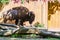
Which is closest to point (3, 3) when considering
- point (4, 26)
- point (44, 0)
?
point (4, 26)

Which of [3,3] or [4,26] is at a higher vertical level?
[3,3]

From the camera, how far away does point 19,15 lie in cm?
166

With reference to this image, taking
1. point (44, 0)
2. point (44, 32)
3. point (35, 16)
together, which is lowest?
point (44, 32)

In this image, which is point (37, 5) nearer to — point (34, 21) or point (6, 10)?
point (34, 21)

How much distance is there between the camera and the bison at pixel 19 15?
166cm

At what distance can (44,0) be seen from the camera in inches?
65.2

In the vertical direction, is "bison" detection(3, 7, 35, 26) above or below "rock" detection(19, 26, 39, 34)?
above

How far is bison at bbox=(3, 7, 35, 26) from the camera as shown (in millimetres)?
1656

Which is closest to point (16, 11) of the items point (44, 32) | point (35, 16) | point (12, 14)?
point (12, 14)

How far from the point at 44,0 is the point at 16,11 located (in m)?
0.21

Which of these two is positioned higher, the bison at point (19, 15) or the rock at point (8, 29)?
the bison at point (19, 15)

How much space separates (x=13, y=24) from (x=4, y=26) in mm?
64

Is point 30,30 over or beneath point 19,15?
beneath

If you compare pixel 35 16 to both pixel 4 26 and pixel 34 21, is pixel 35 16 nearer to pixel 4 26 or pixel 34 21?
pixel 34 21
